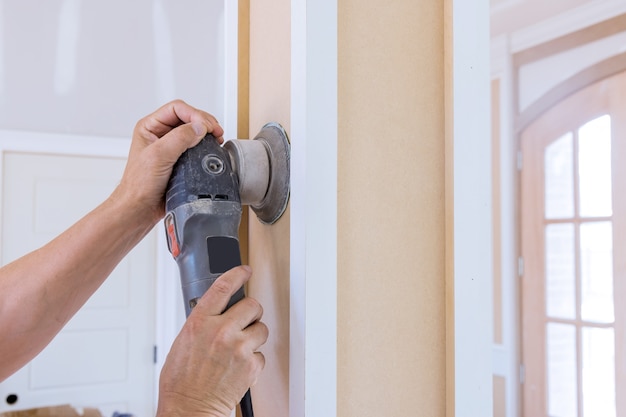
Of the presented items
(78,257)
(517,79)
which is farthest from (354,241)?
(517,79)

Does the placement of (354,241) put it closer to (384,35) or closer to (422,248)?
(422,248)

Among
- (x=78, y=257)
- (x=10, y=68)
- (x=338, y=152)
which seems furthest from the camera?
(x=10, y=68)

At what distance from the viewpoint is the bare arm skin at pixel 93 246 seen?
63cm

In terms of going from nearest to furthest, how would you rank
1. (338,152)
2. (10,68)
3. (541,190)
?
(338,152), (10,68), (541,190)

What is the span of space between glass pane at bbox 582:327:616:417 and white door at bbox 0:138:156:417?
2.21 m

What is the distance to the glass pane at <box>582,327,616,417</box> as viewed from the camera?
2.59 m

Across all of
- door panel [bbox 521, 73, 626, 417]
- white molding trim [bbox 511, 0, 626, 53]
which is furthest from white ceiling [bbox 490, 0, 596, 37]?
door panel [bbox 521, 73, 626, 417]

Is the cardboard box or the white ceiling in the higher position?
the white ceiling

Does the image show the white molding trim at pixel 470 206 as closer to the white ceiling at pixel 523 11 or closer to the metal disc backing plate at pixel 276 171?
the metal disc backing plate at pixel 276 171

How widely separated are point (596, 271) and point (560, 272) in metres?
0.22

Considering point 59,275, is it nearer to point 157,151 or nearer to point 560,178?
point 157,151

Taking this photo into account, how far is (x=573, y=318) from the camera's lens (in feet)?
9.20

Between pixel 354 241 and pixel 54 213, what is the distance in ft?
8.30

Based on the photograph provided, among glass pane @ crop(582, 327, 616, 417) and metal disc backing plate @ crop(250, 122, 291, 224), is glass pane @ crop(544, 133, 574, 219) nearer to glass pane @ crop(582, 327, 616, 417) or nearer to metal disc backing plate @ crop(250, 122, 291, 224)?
glass pane @ crop(582, 327, 616, 417)
